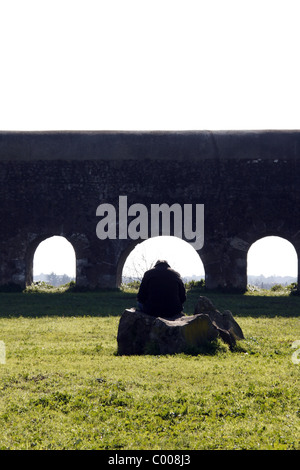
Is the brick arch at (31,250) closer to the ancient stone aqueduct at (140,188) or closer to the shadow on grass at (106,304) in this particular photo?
the ancient stone aqueduct at (140,188)

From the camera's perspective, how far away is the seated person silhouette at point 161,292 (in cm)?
1073

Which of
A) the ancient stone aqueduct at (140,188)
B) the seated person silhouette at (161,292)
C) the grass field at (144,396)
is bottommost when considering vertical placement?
the grass field at (144,396)

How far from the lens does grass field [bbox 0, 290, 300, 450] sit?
19.2 feet

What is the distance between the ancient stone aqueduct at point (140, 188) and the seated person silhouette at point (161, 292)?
39.9ft

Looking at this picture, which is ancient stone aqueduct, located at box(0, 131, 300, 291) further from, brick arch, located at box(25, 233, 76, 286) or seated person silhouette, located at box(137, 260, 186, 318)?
seated person silhouette, located at box(137, 260, 186, 318)

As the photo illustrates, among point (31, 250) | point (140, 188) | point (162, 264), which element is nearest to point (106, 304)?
point (140, 188)

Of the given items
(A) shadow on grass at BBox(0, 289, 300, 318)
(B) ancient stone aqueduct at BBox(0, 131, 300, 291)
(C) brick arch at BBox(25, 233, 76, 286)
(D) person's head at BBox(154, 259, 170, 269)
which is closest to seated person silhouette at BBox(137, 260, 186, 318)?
(D) person's head at BBox(154, 259, 170, 269)

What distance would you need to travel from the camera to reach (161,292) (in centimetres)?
1079

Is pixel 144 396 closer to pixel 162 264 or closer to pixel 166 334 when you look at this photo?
pixel 166 334

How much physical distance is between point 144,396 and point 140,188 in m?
16.6

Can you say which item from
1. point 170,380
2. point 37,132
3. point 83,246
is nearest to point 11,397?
point 170,380

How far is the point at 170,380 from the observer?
7.84 metres

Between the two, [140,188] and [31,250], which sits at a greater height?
[140,188]

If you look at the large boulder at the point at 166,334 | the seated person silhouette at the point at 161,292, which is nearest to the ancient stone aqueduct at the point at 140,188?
the seated person silhouette at the point at 161,292
